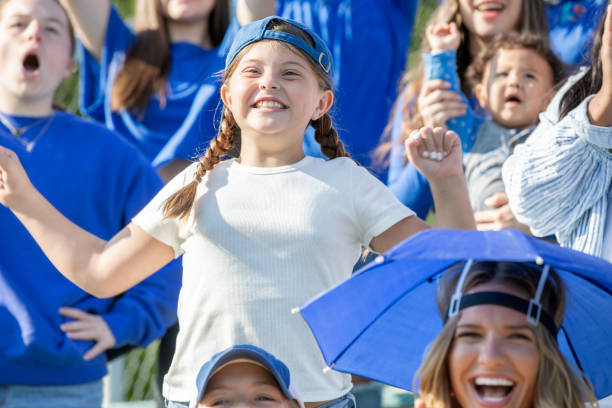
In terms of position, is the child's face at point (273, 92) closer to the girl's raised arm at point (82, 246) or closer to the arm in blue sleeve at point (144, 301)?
the girl's raised arm at point (82, 246)

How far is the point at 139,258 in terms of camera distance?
3.01 meters

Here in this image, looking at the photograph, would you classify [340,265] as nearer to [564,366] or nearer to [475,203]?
[564,366]

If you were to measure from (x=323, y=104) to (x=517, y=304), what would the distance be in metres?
0.89

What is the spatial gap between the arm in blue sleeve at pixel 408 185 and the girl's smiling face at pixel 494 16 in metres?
0.56

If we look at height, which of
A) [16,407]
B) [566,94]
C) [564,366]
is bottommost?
[16,407]

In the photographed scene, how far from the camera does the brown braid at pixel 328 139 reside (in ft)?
10.3

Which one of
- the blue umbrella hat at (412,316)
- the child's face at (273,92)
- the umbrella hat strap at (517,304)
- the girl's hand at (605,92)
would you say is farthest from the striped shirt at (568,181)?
the child's face at (273,92)

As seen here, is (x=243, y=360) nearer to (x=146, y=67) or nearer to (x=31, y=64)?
(x=31, y=64)

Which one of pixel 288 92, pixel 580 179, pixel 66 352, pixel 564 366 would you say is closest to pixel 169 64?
pixel 66 352

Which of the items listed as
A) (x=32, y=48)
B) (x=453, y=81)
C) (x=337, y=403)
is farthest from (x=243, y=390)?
(x=32, y=48)

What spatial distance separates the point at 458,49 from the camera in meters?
4.40

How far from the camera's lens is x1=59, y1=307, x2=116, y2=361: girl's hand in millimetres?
3945

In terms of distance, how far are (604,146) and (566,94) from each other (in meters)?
0.28

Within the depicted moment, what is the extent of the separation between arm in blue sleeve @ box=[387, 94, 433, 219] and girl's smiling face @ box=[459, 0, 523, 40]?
56cm
